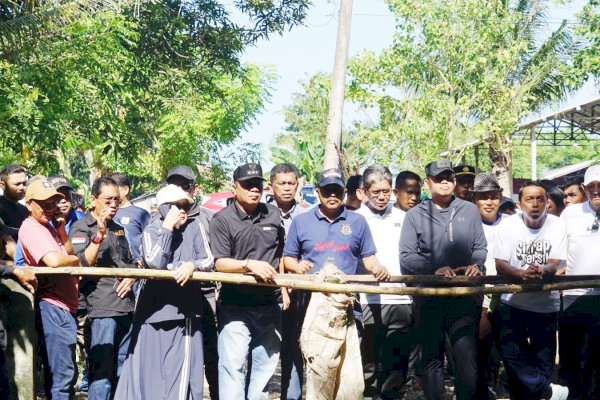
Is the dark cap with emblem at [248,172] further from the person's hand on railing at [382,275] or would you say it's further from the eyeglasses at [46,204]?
the eyeglasses at [46,204]

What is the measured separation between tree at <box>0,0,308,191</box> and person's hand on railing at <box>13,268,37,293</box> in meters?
5.39

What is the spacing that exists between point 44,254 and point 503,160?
20.1 m

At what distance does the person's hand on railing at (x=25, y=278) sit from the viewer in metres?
5.38

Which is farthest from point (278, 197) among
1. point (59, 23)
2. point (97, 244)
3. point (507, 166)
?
point (507, 166)

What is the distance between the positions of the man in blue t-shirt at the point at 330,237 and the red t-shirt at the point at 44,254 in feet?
4.86

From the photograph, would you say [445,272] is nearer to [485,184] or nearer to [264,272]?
[264,272]

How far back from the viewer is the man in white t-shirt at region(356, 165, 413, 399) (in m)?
6.90

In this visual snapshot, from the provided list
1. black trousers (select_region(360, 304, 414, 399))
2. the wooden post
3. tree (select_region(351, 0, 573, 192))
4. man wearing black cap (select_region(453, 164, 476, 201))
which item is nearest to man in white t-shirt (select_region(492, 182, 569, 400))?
black trousers (select_region(360, 304, 414, 399))

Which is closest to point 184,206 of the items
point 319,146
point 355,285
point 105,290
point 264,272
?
point 264,272

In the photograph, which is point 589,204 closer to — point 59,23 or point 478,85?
point 59,23

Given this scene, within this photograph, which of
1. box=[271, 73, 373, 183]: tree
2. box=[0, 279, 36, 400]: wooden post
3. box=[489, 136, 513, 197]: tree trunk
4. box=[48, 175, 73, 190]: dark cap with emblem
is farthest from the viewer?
box=[489, 136, 513, 197]: tree trunk

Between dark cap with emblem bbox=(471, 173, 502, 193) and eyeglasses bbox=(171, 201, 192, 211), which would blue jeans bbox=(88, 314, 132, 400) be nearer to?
eyeglasses bbox=(171, 201, 192, 211)

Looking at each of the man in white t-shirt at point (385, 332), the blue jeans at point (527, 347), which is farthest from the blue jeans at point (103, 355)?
the blue jeans at point (527, 347)

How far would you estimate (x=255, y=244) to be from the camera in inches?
244
